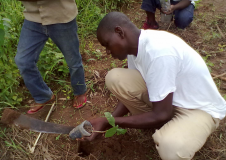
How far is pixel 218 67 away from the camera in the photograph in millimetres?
2664

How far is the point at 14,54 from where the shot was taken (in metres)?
2.34

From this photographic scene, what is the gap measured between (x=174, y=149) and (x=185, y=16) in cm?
254

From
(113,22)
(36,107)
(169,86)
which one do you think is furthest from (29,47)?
(169,86)

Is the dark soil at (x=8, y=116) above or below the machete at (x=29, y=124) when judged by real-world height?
above

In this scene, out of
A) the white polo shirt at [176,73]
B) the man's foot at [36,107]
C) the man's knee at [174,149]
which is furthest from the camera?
the man's foot at [36,107]

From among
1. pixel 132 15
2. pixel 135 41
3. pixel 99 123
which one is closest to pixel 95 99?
pixel 99 123

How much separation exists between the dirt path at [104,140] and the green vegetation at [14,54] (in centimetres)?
26

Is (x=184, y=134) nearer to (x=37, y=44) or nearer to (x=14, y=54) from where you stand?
(x=37, y=44)

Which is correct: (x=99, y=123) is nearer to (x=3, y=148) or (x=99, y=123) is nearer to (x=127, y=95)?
(x=127, y=95)

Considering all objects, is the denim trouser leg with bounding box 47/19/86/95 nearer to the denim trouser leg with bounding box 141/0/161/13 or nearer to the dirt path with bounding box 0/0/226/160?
the dirt path with bounding box 0/0/226/160

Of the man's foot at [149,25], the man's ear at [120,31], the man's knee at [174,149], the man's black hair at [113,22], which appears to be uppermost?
the man's black hair at [113,22]

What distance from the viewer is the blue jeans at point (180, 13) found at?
3327mm

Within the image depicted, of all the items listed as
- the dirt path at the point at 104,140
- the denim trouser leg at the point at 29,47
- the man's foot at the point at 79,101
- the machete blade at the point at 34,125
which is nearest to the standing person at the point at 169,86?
the machete blade at the point at 34,125

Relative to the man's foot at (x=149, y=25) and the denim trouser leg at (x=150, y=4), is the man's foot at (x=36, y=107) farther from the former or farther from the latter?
the denim trouser leg at (x=150, y=4)
